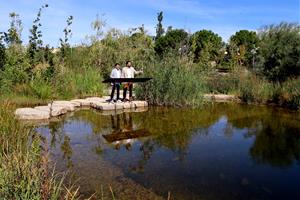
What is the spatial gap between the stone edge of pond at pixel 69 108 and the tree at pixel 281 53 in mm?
6872

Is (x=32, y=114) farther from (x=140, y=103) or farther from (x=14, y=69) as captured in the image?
(x=14, y=69)

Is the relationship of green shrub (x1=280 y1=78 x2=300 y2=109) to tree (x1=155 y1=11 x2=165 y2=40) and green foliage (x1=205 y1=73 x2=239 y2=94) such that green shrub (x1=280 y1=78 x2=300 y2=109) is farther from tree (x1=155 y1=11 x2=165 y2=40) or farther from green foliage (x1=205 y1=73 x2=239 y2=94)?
tree (x1=155 y1=11 x2=165 y2=40)

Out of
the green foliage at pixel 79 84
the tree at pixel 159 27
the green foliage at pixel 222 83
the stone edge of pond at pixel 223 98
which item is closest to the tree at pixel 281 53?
the green foliage at pixel 222 83

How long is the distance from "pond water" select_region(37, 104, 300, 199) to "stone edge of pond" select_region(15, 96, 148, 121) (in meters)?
0.41

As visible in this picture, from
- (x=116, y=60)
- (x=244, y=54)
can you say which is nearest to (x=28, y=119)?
(x=116, y=60)

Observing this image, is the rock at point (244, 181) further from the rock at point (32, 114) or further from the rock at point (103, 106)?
the rock at point (103, 106)

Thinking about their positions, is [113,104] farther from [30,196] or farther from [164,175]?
[30,196]

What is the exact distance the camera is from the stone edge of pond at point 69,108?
30.2 feet

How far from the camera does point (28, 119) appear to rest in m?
9.05

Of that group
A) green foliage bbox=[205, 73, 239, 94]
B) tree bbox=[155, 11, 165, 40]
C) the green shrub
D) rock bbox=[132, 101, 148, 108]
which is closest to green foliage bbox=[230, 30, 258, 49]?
tree bbox=[155, 11, 165, 40]

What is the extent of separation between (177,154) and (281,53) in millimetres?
11070

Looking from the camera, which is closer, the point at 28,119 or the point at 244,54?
the point at 28,119

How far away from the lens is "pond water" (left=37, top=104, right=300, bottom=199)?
4.89 meters

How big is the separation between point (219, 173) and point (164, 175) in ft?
2.73
